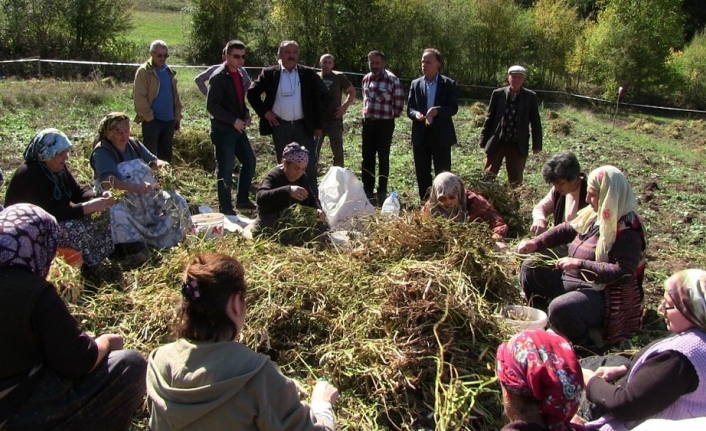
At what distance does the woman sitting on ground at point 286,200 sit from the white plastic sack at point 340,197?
668 mm

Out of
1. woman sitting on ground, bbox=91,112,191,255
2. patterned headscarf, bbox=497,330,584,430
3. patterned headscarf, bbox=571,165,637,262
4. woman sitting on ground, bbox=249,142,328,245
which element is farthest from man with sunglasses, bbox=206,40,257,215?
patterned headscarf, bbox=497,330,584,430

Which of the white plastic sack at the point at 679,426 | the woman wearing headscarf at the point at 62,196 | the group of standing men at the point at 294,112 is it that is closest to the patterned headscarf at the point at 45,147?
the woman wearing headscarf at the point at 62,196

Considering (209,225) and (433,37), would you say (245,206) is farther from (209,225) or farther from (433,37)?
(433,37)

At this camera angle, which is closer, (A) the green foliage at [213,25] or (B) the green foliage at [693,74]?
(A) the green foliage at [213,25]

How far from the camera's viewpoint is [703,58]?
2509cm

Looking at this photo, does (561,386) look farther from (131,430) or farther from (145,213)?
(145,213)

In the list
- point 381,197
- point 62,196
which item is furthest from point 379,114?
point 62,196

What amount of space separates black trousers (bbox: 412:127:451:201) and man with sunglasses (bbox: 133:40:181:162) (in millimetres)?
2843

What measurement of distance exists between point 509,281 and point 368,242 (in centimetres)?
94

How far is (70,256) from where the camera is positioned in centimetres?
412

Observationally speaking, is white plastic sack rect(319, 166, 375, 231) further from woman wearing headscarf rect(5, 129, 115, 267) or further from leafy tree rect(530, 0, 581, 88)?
leafy tree rect(530, 0, 581, 88)

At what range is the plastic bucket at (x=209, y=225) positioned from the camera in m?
4.99

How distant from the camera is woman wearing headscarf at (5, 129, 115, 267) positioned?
13.4 feet

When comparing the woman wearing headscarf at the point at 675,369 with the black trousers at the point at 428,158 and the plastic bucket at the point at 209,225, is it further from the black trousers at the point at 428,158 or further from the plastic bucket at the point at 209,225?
the black trousers at the point at 428,158
